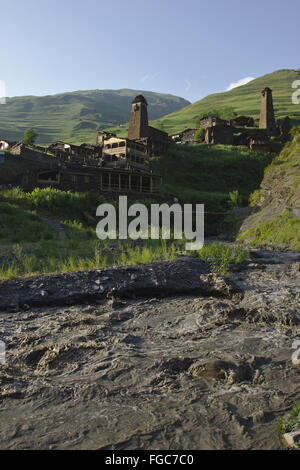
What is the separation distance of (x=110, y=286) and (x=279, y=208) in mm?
15905

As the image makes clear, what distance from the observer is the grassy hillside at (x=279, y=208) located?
655 inches

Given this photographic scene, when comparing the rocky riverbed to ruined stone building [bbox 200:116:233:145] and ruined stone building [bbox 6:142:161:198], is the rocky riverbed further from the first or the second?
ruined stone building [bbox 200:116:233:145]

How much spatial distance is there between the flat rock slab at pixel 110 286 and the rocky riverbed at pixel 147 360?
0.03m

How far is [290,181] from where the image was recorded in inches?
927

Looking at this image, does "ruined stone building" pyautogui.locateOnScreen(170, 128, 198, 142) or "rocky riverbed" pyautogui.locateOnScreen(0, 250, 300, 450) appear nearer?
"rocky riverbed" pyautogui.locateOnScreen(0, 250, 300, 450)

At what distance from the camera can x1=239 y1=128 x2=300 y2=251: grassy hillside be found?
655 inches

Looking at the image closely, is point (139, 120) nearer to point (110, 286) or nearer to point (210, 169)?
point (210, 169)

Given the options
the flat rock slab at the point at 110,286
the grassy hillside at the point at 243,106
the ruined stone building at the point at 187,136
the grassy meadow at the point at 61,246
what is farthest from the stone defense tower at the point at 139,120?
the flat rock slab at the point at 110,286

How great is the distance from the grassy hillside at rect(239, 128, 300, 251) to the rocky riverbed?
794 cm

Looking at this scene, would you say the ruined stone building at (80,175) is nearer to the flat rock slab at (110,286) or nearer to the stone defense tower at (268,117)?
the flat rock slab at (110,286)

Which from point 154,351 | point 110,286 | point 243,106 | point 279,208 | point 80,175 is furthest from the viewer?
point 243,106

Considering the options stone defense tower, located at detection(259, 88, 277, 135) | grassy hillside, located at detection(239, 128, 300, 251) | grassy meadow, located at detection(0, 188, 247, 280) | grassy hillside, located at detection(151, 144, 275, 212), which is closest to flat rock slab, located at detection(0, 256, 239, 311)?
grassy meadow, located at detection(0, 188, 247, 280)

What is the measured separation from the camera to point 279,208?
2088 centimetres

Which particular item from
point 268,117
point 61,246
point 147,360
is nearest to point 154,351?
point 147,360
